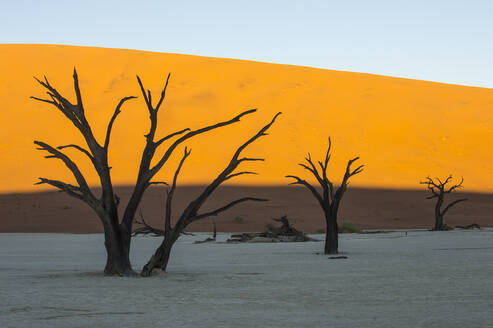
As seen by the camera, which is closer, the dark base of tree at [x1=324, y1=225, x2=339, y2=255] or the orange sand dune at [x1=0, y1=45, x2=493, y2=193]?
the dark base of tree at [x1=324, y1=225, x2=339, y2=255]

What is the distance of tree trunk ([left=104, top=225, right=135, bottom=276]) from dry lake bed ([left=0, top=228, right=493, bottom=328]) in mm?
253

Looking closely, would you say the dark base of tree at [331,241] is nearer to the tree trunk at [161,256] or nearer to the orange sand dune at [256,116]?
the tree trunk at [161,256]

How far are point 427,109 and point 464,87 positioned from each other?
1086 cm

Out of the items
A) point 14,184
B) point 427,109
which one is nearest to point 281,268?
point 14,184

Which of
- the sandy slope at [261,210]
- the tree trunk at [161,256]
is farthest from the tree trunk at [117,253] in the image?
the sandy slope at [261,210]

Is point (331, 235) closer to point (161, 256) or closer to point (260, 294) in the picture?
point (161, 256)

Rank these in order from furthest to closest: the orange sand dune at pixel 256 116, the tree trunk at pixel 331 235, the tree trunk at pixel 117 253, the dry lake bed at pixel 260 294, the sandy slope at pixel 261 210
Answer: the orange sand dune at pixel 256 116 < the sandy slope at pixel 261 210 < the tree trunk at pixel 331 235 < the tree trunk at pixel 117 253 < the dry lake bed at pixel 260 294

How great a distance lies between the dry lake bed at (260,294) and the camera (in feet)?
20.7

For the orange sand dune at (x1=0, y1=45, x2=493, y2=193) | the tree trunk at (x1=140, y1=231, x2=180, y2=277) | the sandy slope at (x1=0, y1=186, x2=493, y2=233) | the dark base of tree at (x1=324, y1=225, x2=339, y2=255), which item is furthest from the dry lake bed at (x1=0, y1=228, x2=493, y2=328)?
the orange sand dune at (x1=0, y1=45, x2=493, y2=193)

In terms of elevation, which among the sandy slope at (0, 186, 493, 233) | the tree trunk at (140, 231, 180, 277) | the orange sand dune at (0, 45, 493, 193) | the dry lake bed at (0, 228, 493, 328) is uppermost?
the orange sand dune at (0, 45, 493, 193)

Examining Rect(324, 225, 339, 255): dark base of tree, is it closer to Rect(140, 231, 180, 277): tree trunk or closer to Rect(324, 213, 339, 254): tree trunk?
Rect(324, 213, 339, 254): tree trunk

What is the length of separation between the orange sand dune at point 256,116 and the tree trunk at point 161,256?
33666 mm

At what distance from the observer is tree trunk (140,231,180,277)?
35.4 ft

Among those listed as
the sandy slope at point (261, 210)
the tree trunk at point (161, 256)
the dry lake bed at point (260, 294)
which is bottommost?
the dry lake bed at point (260, 294)
